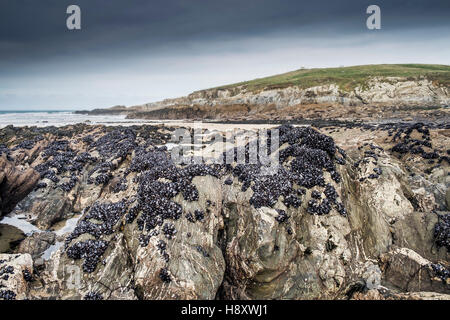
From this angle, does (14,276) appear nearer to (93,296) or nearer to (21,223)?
(93,296)

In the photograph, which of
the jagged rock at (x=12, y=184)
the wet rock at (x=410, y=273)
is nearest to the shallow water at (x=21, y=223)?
the jagged rock at (x=12, y=184)

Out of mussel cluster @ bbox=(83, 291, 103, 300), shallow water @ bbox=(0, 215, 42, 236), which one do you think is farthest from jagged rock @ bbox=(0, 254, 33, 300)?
shallow water @ bbox=(0, 215, 42, 236)

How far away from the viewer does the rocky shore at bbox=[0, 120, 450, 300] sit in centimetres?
691

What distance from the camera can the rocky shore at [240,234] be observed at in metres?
6.91

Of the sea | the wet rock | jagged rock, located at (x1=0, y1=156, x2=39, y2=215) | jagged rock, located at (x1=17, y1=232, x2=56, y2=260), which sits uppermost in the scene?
the sea

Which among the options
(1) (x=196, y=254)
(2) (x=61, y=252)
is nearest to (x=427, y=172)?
(1) (x=196, y=254)

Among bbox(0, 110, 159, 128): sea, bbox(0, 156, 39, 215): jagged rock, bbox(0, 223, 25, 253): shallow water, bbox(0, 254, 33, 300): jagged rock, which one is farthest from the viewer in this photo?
bbox(0, 110, 159, 128): sea

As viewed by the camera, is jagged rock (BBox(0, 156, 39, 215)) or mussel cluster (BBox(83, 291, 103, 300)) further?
jagged rock (BBox(0, 156, 39, 215))

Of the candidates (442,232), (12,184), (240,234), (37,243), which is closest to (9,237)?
(37,243)

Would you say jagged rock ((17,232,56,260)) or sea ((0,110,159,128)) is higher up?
sea ((0,110,159,128))

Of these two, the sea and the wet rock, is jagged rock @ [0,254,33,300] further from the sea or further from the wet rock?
the sea

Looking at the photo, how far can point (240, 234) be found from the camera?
8.45 metres

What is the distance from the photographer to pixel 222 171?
10.6 metres

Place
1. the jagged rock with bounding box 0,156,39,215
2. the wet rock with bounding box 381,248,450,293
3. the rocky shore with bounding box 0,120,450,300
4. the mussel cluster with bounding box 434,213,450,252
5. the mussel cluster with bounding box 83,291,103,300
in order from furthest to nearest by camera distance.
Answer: the jagged rock with bounding box 0,156,39,215
the mussel cluster with bounding box 434,213,450,252
the wet rock with bounding box 381,248,450,293
the rocky shore with bounding box 0,120,450,300
the mussel cluster with bounding box 83,291,103,300
